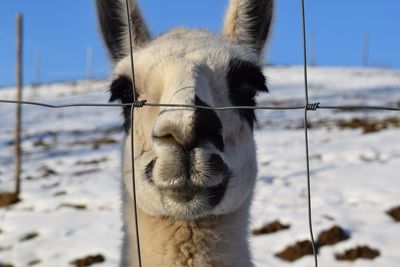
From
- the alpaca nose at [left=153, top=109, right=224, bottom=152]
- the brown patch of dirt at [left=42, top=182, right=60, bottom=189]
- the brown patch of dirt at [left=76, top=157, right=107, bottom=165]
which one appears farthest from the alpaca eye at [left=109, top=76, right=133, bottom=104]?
the brown patch of dirt at [left=76, top=157, right=107, bottom=165]

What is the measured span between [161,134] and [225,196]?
53cm

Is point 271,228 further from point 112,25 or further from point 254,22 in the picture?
point 112,25

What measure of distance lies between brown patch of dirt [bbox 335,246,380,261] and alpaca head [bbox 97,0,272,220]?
308 cm

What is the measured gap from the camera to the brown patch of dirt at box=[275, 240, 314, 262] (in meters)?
5.91

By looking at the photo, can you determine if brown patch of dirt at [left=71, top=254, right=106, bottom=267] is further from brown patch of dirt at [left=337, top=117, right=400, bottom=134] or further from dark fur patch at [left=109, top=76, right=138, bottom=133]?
brown patch of dirt at [left=337, top=117, right=400, bottom=134]

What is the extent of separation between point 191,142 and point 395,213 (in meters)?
5.51

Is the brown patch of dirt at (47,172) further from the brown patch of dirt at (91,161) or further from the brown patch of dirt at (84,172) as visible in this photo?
the brown patch of dirt at (91,161)

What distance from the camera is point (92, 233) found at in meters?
7.27

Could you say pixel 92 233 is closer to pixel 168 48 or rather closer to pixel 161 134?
pixel 168 48

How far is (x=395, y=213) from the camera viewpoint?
22.7 feet

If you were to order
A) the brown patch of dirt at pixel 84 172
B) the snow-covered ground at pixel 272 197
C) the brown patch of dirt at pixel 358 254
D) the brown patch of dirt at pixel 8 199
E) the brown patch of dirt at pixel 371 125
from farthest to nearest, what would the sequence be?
1. the brown patch of dirt at pixel 371 125
2. the brown patch of dirt at pixel 84 172
3. the brown patch of dirt at pixel 8 199
4. the snow-covered ground at pixel 272 197
5. the brown patch of dirt at pixel 358 254

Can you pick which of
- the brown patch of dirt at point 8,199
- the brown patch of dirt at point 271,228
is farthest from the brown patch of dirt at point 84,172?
the brown patch of dirt at point 271,228

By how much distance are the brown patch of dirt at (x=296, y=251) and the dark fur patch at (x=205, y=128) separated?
396cm

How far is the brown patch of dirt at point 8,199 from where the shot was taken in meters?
9.62
